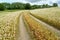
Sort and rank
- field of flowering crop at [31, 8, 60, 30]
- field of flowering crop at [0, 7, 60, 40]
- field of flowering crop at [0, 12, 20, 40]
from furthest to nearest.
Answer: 1. field of flowering crop at [31, 8, 60, 30]
2. field of flowering crop at [0, 12, 20, 40]
3. field of flowering crop at [0, 7, 60, 40]

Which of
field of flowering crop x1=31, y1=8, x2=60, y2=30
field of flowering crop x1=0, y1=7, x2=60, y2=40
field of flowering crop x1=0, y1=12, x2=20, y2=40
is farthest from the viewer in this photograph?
field of flowering crop x1=31, y1=8, x2=60, y2=30

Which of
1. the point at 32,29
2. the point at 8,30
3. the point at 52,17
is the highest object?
the point at 32,29

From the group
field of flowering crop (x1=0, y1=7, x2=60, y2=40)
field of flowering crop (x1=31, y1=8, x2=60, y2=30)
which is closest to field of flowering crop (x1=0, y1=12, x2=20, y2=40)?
field of flowering crop (x1=0, y1=7, x2=60, y2=40)

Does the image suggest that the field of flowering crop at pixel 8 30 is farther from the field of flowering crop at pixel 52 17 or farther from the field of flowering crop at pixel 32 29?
the field of flowering crop at pixel 52 17

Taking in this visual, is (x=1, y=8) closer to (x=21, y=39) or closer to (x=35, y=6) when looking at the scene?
(x=35, y=6)

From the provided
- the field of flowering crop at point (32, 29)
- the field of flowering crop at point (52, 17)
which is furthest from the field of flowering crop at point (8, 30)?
the field of flowering crop at point (52, 17)

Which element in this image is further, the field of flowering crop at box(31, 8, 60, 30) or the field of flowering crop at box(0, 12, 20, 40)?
the field of flowering crop at box(31, 8, 60, 30)

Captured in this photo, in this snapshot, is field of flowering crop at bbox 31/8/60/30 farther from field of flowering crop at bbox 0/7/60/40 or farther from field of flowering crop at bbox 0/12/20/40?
field of flowering crop at bbox 0/12/20/40

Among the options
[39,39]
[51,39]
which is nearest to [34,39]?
[39,39]

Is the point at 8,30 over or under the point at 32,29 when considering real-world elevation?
under

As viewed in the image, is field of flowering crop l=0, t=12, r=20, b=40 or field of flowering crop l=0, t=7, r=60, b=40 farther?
field of flowering crop l=0, t=12, r=20, b=40

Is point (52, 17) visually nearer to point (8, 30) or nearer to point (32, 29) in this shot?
point (32, 29)

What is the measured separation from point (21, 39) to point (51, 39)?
2899 millimetres

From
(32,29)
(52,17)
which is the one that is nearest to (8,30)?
(32,29)
